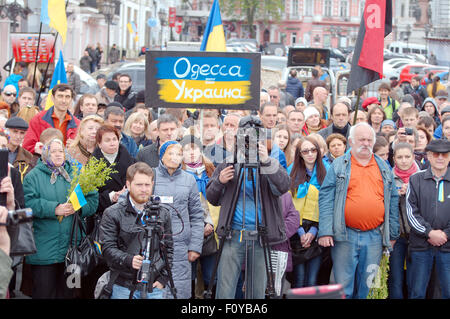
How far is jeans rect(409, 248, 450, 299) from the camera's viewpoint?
6.80 metres

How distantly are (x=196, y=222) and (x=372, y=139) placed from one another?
5.75 feet

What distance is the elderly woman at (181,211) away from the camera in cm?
627

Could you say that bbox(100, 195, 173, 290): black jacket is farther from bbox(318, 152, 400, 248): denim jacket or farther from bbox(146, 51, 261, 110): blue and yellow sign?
bbox(318, 152, 400, 248): denim jacket

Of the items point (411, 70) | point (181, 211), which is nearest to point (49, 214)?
point (181, 211)

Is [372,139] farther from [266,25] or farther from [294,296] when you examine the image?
[266,25]

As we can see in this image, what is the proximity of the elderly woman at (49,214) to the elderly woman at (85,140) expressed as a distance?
786 mm

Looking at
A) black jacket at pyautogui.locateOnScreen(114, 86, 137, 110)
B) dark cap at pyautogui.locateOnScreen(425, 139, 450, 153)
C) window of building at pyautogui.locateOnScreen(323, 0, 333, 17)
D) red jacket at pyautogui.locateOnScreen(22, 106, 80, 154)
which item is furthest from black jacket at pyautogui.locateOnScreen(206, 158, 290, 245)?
window of building at pyautogui.locateOnScreen(323, 0, 333, 17)

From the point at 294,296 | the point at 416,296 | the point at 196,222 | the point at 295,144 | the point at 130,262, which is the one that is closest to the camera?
the point at 294,296

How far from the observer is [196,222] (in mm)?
6414

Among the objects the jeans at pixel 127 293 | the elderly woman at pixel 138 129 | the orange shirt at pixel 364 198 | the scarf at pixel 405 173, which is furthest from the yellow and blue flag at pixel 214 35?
the jeans at pixel 127 293

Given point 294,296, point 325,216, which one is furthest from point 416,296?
point 294,296

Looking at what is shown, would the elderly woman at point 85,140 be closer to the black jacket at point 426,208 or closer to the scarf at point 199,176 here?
the scarf at point 199,176

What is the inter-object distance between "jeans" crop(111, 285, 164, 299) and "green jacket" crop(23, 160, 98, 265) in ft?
3.40
